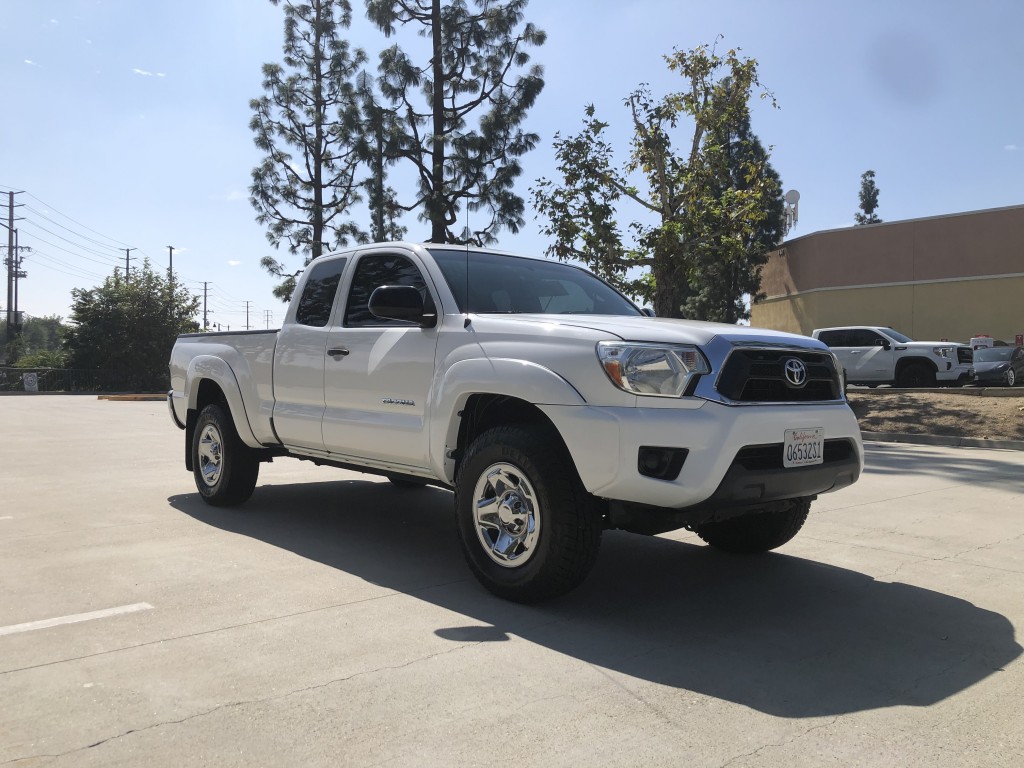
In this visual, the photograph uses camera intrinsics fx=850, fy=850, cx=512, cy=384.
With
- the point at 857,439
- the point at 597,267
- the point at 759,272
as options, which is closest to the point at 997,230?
the point at 759,272

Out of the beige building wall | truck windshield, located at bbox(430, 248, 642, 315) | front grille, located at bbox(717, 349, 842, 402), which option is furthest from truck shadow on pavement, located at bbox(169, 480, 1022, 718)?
the beige building wall

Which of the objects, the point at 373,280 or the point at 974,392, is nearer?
the point at 373,280

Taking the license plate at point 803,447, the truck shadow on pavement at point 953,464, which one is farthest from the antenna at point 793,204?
the license plate at point 803,447

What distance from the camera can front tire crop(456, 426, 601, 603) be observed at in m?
4.03

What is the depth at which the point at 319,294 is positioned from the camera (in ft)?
20.4

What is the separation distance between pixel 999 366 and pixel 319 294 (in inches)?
815

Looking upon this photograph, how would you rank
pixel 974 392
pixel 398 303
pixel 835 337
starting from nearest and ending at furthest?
pixel 398 303
pixel 974 392
pixel 835 337

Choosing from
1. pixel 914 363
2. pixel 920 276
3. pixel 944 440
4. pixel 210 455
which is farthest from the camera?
pixel 920 276

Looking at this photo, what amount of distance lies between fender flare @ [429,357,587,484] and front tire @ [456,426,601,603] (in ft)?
0.71

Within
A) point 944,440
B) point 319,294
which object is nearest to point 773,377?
point 319,294

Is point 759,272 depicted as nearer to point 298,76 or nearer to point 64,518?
point 298,76

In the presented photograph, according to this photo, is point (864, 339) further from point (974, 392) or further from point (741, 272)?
point (741, 272)

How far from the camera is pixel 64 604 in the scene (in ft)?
14.0

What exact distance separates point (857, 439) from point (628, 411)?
1.54 m
